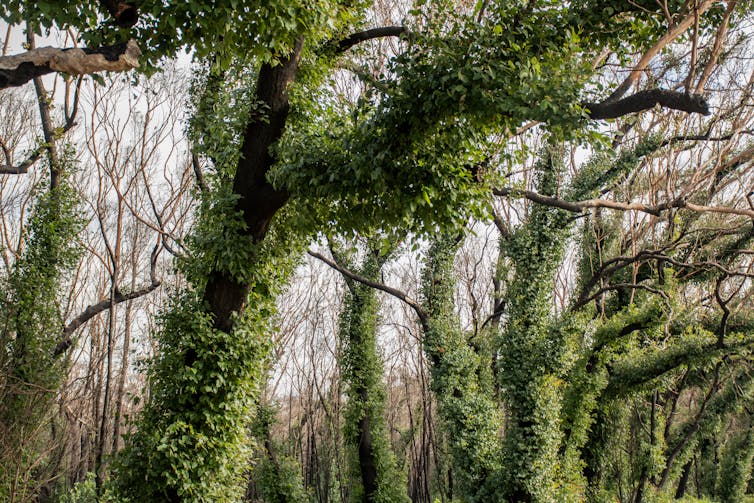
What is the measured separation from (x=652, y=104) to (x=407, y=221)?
7.77 ft

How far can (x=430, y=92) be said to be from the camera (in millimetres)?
5090

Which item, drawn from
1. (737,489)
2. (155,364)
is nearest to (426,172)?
(155,364)

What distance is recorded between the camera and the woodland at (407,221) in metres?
4.89

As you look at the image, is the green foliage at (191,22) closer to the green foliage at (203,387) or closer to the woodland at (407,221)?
the woodland at (407,221)

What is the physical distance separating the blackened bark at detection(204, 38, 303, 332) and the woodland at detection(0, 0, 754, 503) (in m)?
0.03

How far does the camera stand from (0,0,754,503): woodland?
4891 millimetres

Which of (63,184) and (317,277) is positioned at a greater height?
(317,277)

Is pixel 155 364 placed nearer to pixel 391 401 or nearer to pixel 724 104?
pixel 724 104

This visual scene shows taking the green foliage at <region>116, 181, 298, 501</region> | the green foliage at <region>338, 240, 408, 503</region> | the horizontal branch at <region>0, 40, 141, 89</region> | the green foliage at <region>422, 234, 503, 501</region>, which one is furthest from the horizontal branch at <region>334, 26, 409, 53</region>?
the green foliage at <region>338, 240, 408, 503</region>

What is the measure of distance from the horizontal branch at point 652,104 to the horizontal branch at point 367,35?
280cm

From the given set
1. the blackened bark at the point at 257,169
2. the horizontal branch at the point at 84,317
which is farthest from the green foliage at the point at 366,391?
the blackened bark at the point at 257,169

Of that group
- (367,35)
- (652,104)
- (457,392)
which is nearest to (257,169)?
(367,35)

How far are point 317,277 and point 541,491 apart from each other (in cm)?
1462

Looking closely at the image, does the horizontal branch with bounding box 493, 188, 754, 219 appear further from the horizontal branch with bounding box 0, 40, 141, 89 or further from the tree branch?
the horizontal branch with bounding box 0, 40, 141, 89
